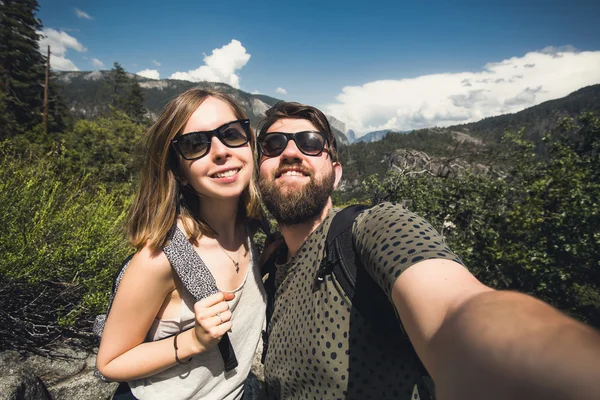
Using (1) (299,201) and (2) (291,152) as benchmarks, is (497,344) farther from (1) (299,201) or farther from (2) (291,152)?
(2) (291,152)

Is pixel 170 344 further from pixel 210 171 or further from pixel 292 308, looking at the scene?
pixel 210 171

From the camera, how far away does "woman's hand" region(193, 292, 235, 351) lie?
125cm

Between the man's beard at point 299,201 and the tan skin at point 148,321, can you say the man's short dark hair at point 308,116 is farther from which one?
the tan skin at point 148,321

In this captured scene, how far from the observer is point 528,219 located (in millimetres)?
5355

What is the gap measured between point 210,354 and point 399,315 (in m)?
1.15

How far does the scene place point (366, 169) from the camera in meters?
83.4

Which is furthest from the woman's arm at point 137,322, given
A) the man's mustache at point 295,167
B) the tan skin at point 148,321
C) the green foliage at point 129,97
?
the green foliage at point 129,97

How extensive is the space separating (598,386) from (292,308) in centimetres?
122

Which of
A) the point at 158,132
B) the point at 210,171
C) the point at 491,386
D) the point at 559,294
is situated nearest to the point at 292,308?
the point at 210,171

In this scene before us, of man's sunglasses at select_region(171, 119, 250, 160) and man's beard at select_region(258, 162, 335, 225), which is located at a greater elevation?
man's sunglasses at select_region(171, 119, 250, 160)

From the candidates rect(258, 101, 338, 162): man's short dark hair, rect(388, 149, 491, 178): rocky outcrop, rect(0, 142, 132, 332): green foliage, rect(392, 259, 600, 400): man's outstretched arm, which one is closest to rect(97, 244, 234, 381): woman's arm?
rect(392, 259, 600, 400): man's outstretched arm

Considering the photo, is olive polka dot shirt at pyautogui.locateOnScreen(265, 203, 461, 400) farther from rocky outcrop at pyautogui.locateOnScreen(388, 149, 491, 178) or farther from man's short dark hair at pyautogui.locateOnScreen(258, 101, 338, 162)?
rocky outcrop at pyautogui.locateOnScreen(388, 149, 491, 178)

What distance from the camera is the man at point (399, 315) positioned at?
47 centimetres

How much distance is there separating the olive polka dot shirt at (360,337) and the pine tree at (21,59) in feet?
115
